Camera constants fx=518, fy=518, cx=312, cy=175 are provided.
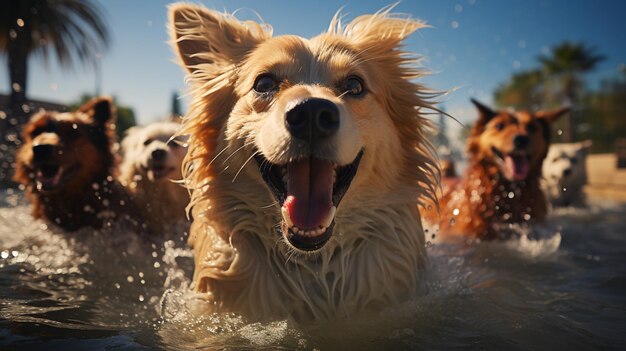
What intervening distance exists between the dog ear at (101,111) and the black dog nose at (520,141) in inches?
191

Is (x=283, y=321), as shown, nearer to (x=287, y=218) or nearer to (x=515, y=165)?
(x=287, y=218)

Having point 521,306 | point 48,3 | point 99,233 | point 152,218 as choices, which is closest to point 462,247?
point 521,306

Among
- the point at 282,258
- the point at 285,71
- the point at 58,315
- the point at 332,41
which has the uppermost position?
the point at 332,41

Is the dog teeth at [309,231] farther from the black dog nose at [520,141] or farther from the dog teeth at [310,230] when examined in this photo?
the black dog nose at [520,141]

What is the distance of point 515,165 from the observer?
6.48 metres

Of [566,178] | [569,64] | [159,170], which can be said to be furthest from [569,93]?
[159,170]

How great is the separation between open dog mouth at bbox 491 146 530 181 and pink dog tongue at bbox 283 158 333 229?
406 centimetres

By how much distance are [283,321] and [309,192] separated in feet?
2.80

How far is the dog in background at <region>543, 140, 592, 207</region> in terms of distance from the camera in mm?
10547

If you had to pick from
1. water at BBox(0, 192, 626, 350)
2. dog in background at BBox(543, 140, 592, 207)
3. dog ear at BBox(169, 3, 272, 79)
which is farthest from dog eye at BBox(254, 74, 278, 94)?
dog in background at BBox(543, 140, 592, 207)

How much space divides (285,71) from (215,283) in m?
Answer: 1.49

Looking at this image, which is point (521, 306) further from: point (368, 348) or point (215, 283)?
point (215, 283)

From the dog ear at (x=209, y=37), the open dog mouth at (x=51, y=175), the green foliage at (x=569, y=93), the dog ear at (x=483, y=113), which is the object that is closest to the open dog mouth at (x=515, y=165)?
the dog ear at (x=483, y=113)

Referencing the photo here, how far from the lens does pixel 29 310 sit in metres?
3.45
